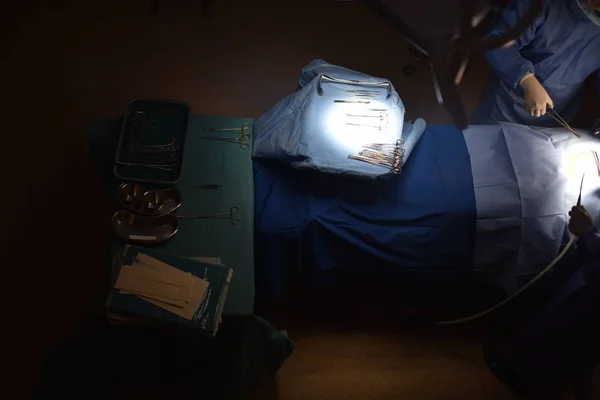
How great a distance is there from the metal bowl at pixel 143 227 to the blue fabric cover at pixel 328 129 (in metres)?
0.51

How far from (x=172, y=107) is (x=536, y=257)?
1771 mm

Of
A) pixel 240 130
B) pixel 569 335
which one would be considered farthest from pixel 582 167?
pixel 240 130

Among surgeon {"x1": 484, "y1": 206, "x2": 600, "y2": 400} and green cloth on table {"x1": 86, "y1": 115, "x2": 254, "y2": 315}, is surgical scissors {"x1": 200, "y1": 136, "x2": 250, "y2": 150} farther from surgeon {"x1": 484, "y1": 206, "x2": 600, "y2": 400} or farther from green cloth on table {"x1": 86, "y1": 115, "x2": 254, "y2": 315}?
surgeon {"x1": 484, "y1": 206, "x2": 600, "y2": 400}

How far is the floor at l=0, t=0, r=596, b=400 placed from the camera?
103 inches

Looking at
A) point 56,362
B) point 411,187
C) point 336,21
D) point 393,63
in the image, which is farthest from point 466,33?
point 336,21

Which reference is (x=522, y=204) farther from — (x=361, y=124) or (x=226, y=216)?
(x=226, y=216)

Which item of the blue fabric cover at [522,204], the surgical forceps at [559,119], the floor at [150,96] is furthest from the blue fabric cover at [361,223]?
the floor at [150,96]

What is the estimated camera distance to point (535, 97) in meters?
2.29

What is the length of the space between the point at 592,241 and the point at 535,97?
700 mm

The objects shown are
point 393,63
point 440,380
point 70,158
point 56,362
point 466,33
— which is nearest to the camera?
point 466,33

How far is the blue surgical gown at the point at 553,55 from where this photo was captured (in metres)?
2.30

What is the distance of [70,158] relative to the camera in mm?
2982

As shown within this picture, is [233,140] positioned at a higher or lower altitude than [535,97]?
lower

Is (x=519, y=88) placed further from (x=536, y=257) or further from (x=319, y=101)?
(x=319, y=101)
